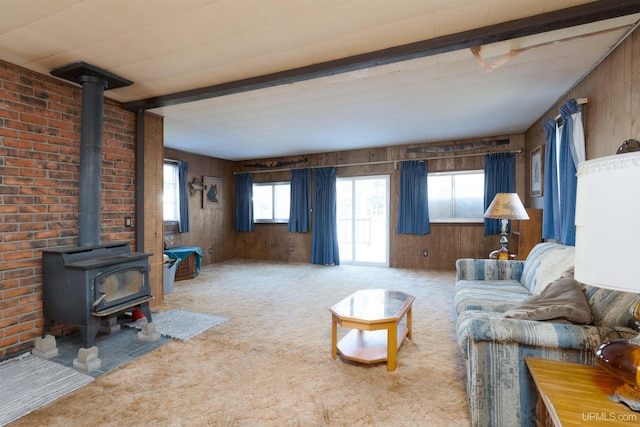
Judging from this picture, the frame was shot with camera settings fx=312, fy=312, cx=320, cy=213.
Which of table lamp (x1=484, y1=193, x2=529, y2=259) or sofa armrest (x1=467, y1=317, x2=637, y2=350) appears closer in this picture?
sofa armrest (x1=467, y1=317, x2=637, y2=350)

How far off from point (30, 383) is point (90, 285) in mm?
674

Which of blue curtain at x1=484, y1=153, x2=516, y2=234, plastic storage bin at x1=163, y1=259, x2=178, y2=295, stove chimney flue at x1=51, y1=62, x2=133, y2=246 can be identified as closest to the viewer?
stove chimney flue at x1=51, y1=62, x2=133, y2=246

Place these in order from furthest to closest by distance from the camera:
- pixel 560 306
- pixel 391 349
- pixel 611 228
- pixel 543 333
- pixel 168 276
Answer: pixel 168 276
pixel 391 349
pixel 560 306
pixel 543 333
pixel 611 228

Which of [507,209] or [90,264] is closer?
[90,264]

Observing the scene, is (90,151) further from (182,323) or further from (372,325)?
(372,325)

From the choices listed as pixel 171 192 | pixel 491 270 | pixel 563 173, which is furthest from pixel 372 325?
pixel 171 192

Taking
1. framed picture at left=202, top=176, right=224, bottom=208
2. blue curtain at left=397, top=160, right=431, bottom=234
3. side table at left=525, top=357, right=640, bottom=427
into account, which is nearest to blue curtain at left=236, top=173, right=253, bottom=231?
framed picture at left=202, top=176, right=224, bottom=208

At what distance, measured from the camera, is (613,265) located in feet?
2.64

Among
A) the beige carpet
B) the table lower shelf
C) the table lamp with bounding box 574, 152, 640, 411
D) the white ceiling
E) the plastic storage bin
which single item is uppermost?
the white ceiling

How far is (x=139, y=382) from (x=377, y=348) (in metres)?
1.69

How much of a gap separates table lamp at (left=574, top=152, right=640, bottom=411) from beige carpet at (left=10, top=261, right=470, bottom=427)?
3.85 feet

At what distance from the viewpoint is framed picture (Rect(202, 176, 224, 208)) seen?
654cm

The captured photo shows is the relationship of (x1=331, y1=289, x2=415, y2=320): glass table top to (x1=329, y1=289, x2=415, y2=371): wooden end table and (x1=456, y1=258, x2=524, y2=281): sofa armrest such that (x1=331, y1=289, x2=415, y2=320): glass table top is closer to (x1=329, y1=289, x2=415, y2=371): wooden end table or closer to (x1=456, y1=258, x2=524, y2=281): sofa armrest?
(x1=329, y1=289, x2=415, y2=371): wooden end table

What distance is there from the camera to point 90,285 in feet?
7.66
